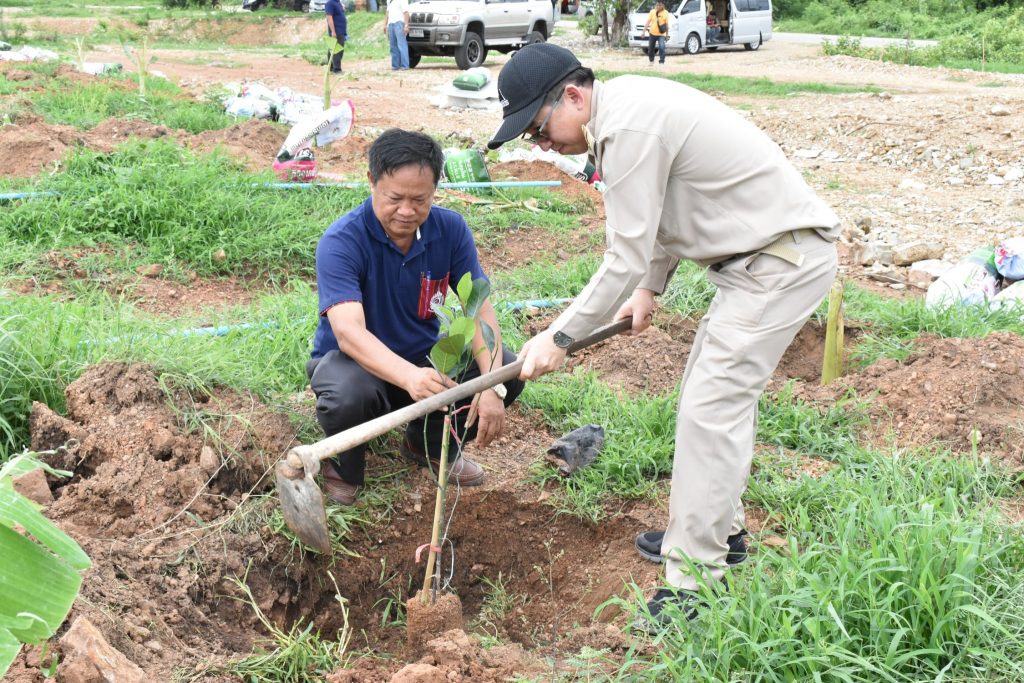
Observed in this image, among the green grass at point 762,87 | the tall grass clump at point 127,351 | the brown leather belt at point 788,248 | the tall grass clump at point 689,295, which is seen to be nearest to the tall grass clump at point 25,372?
the tall grass clump at point 127,351

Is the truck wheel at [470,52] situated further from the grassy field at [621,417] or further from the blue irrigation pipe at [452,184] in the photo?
the grassy field at [621,417]

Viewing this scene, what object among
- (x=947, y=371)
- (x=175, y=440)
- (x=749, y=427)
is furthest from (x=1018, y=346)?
A: (x=175, y=440)

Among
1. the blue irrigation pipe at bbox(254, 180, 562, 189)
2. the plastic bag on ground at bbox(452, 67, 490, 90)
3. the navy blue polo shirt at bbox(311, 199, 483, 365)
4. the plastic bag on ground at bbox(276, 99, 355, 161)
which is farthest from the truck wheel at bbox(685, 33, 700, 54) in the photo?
the navy blue polo shirt at bbox(311, 199, 483, 365)

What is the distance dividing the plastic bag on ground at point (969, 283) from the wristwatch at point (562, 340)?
2952mm

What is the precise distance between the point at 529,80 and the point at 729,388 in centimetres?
99

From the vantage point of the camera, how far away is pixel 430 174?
3.00m

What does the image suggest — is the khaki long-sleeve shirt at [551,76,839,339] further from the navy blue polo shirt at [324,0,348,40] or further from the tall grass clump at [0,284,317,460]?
the navy blue polo shirt at [324,0,348,40]

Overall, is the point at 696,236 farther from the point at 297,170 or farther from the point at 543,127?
the point at 297,170

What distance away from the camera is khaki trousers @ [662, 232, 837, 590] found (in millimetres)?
2607

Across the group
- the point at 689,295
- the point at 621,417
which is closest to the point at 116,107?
the point at 689,295

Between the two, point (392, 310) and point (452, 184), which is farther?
point (452, 184)

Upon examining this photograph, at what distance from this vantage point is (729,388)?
261 cm

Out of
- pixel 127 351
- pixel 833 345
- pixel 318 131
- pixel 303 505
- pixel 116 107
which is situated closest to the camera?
pixel 303 505

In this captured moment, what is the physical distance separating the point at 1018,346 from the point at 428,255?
2.58m
